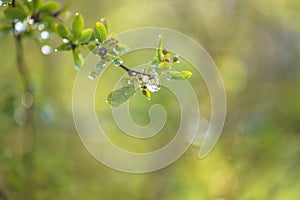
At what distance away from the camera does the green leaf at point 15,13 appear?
617 millimetres

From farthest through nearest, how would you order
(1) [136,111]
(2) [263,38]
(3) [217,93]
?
(2) [263,38], (3) [217,93], (1) [136,111]

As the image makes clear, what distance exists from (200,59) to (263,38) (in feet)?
0.85

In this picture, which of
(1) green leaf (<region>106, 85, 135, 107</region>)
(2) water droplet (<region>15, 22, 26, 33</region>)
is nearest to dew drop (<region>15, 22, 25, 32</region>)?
(2) water droplet (<region>15, 22, 26, 33</region>)

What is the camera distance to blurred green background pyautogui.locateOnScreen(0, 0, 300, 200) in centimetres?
117

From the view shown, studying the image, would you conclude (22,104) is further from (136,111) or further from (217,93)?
(217,93)

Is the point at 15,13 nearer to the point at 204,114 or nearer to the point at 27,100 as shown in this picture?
the point at 27,100

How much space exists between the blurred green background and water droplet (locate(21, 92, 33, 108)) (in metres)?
0.01

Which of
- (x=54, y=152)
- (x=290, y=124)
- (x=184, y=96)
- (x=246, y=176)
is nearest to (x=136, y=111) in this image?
(x=184, y=96)

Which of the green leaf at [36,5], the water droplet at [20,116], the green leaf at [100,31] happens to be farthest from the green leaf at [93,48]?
the water droplet at [20,116]

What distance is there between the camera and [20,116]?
1.09 metres

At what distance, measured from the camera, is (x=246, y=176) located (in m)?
1.34

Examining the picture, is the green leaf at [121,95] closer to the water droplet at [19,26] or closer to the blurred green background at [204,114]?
the water droplet at [19,26]

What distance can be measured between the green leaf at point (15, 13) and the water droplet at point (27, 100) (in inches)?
18.2

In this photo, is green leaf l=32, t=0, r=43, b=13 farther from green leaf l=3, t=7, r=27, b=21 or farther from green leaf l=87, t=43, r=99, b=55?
green leaf l=87, t=43, r=99, b=55
